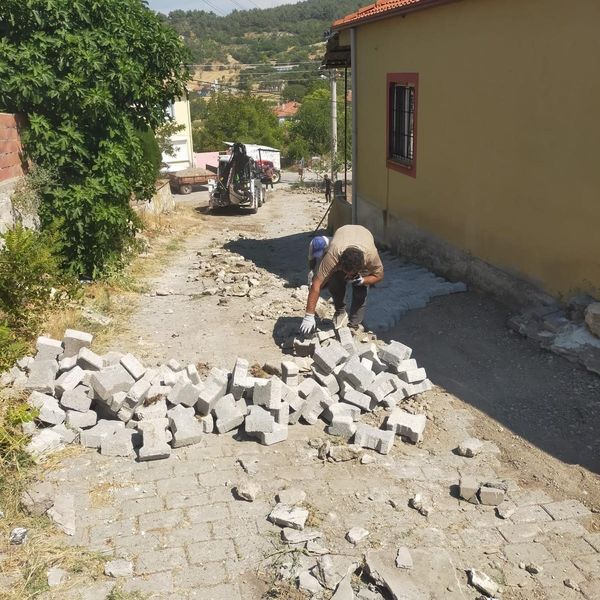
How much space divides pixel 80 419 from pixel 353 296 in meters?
3.31

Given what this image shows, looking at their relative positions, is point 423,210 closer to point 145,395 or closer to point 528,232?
point 528,232

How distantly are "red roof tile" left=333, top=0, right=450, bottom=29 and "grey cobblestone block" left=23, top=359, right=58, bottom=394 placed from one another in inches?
252

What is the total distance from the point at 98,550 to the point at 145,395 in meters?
1.68

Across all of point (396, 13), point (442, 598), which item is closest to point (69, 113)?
point (396, 13)

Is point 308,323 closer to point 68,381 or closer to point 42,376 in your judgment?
point 68,381

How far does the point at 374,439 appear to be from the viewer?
511 centimetres

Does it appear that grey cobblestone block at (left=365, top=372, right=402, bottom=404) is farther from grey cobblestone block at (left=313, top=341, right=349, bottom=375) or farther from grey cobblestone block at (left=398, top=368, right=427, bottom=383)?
grey cobblestone block at (left=313, top=341, right=349, bottom=375)

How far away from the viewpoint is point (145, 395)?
549 centimetres

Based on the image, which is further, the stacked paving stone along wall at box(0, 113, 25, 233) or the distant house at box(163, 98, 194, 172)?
the distant house at box(163, 98, 194, 172)

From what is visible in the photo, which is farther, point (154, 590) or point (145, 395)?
point (145, 395)

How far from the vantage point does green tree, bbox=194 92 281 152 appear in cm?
5181

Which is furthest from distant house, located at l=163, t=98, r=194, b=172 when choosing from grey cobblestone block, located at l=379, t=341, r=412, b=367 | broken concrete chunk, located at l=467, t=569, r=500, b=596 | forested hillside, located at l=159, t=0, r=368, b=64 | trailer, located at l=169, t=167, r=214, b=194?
forested hillside, located at l=159, t=0, r=368, b=64

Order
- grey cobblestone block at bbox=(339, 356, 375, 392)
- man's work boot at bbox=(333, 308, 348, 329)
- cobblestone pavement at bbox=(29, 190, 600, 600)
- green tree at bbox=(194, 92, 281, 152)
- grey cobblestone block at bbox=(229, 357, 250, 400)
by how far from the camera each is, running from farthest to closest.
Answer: green tree at bbox=(194, 92, 281, 152) → man's work boot at bbox=(333, 308, 348, 329) → grey cobblestone block at bbox=(339, 356, 375, 392) → grey cobblestone block at bbox=(229, 357, 250, 400) → cobblestone pavement at bbox=(29, 190, 600, 600)

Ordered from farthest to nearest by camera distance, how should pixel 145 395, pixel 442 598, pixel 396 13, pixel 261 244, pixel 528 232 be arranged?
pixel 261 244 → pixel 396 13 → pixel 528 232 → pixel 145 395 → pixel 442 598
